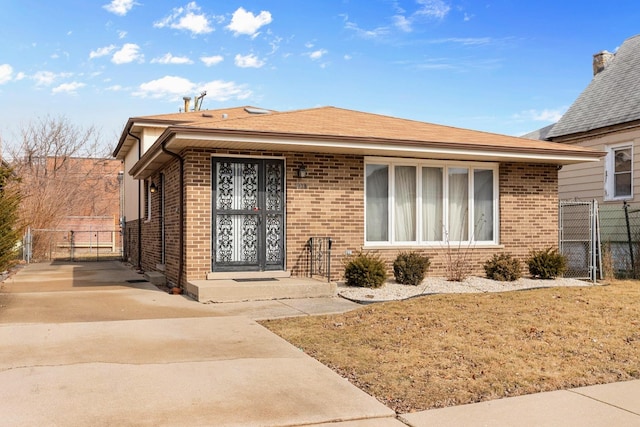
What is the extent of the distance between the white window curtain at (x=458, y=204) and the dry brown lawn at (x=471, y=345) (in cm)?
A: 338

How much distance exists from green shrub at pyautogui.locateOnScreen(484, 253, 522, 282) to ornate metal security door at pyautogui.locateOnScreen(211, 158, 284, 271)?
426 cm

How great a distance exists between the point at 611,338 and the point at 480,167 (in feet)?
20.8

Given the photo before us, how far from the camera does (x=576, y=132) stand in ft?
55.3

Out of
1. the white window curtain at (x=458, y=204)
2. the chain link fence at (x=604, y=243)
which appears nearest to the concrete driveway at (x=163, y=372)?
the white window curtain at (x=458, y=204)

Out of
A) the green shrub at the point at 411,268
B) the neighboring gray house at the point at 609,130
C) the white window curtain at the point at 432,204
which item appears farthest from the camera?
the neighboring gray house at the point at 609,130

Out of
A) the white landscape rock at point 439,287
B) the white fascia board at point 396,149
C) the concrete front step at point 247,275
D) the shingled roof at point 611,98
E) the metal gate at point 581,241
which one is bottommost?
the white landscape rock at point 439,287

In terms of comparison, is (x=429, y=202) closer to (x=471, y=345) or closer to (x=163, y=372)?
(x=471, y=345)

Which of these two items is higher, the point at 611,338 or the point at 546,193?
the point at 546,193

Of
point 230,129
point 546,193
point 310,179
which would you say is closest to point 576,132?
point 546,193

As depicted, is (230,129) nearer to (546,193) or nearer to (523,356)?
(523,356)

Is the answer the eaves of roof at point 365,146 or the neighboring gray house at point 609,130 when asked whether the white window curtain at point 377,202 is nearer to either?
the eaves of roof at point 365,146

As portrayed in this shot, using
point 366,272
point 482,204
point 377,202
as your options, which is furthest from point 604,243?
point 366,272

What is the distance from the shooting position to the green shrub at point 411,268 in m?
10.8

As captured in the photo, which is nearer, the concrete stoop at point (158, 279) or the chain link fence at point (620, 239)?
the concrete stoop at point (158, 279)
